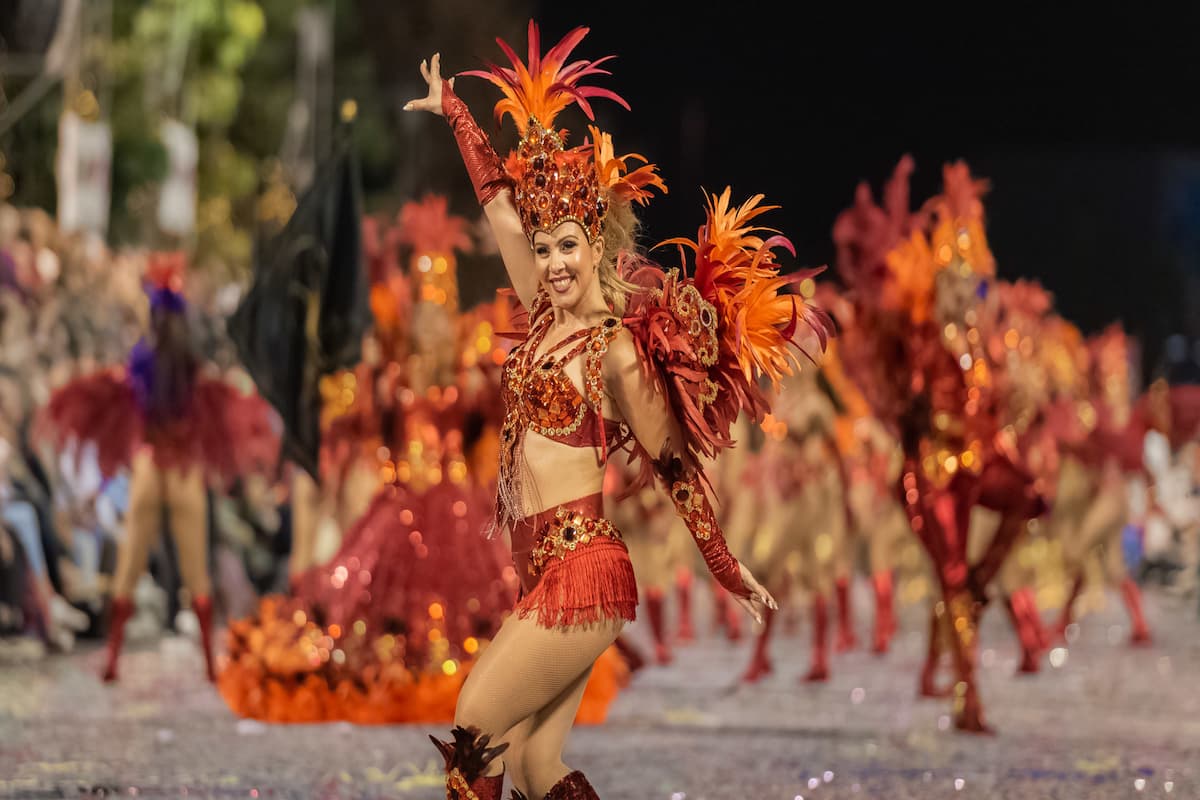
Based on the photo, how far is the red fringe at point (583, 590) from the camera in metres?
5.80

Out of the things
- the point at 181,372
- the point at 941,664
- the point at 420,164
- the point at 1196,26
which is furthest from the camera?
the point at 420,164

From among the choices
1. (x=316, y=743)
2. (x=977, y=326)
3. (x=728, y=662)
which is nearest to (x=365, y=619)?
(x=316, y=743)

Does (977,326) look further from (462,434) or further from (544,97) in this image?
(544,97)

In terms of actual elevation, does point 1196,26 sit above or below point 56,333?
above

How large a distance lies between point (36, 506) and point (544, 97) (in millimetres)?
8729

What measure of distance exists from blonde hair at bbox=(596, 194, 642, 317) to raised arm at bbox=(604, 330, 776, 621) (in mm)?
285

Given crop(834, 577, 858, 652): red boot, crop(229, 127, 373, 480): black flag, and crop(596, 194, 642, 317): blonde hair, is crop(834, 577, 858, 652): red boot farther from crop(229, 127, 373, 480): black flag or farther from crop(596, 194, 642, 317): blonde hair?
crop(596, 194, 642, 317): blonde hair

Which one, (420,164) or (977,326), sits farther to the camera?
(420,164)

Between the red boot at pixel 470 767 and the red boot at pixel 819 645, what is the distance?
7040 mm

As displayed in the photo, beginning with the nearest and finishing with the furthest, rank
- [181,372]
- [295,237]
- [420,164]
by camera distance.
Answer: [295,237] → [181,372] → [420,164]

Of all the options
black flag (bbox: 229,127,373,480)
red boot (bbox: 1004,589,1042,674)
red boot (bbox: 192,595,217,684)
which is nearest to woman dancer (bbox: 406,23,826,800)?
black flag (bbox: 229,127,373,480)

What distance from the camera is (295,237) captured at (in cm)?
1148

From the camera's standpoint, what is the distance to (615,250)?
6.35 metres

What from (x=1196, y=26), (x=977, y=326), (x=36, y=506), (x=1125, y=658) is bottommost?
(x=1125, y=658)
